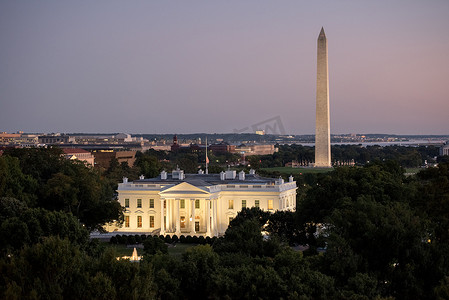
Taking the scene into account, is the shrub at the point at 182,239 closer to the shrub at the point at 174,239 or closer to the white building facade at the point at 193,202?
the shrub at the point at 174,239

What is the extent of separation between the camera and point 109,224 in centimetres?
7650

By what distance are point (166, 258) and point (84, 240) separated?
1041 cm

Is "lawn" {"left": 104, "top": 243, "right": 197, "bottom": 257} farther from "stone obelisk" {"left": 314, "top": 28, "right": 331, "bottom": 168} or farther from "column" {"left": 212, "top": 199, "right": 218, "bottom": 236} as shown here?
"stone obelisk" {"left": 314, "top": 28, "right": 331, "bottom": 168}

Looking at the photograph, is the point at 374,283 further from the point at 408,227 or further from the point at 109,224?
the point at 109,224

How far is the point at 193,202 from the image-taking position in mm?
76062

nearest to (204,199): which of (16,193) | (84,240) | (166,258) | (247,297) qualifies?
(16,193)

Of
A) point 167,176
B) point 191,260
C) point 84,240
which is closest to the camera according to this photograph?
point 191,260

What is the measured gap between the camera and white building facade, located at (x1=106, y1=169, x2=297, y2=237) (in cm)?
7644

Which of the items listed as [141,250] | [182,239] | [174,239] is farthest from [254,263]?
[174,239]

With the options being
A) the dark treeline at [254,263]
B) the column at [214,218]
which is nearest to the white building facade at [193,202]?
the column at [214,218]

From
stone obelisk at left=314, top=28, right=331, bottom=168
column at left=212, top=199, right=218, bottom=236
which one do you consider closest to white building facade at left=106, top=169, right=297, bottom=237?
column at left=212, top=199, right=218, bottom=236

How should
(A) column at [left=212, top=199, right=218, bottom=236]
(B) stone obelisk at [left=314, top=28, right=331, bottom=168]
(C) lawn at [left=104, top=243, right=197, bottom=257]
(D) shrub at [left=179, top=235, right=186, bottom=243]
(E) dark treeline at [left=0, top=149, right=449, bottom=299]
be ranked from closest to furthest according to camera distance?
(E) dark treeline at [left=0, top=149, right=449, bottom=299]
(C) lawn at [left=104, top=243, right=197, bottom=257]
(D) shrub at [left=179, top=235, right=186, bottom=243]
(A) column at [left=212, top=199, right=218, bottom=236]
(B) stone obelisk at [left=314, top=28, right=331, bottom=168]

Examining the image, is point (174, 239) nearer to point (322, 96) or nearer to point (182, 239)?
point (182, 239)

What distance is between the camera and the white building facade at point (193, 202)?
76438mm
